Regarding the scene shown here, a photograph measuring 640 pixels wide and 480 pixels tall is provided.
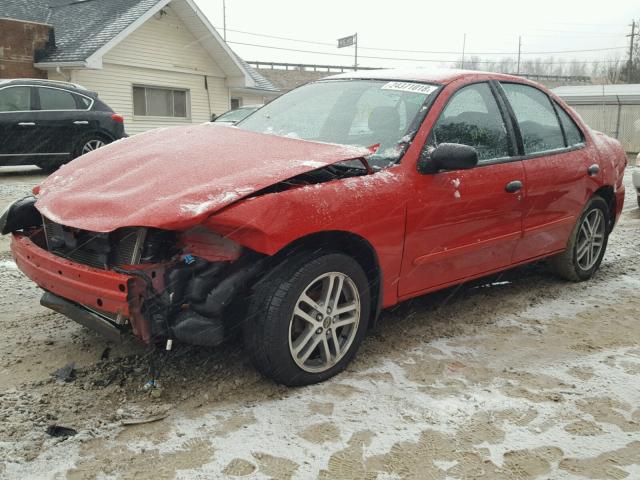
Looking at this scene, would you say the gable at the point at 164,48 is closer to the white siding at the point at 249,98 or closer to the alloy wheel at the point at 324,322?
the white siding at the point at 249,98

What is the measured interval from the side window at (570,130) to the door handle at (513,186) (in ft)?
3.18

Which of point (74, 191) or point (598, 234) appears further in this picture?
point (598, 234)

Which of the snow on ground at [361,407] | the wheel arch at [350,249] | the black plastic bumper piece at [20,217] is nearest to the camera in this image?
the snow on ground at [361,407]

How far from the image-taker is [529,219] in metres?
4.25

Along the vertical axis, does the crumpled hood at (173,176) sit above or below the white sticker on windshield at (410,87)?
below

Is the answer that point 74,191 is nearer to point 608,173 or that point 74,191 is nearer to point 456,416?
point 456,416

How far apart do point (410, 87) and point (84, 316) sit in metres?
2.43

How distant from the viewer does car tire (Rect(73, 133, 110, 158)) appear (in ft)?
36.4

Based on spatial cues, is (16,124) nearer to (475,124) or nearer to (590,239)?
(475,124)

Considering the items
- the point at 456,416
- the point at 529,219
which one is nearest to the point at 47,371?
the point at 456,416

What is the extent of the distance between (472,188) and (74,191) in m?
2.31

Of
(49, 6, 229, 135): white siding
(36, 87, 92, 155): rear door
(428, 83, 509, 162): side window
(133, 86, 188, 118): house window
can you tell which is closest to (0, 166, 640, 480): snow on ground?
(428, 83, 509, 162): side window

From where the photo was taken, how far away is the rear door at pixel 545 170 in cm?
426

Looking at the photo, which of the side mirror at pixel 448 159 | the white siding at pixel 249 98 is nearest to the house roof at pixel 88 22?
the white siding at pixel 249 98
